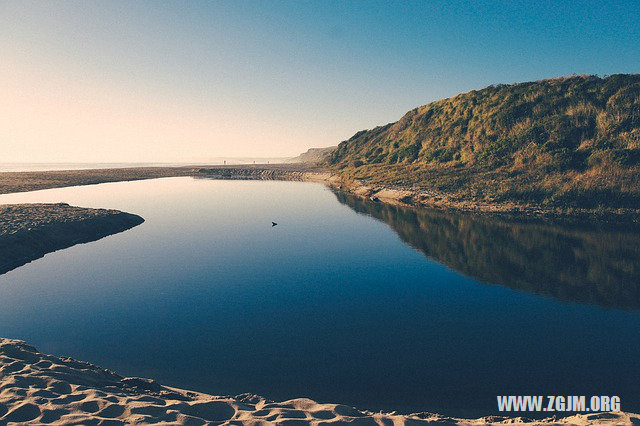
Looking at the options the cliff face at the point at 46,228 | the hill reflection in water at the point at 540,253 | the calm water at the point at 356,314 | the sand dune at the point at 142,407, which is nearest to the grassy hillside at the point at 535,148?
the hill reflection in water at the point at 540,253

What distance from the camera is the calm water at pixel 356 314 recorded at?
11523 millimetres

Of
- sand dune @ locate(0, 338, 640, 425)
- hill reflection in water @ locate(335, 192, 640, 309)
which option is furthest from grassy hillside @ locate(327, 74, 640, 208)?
sand dune @ locate(0, 338, 640, 425)

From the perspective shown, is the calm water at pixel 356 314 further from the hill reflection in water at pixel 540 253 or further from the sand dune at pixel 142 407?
the sand dune at pixel 142 407

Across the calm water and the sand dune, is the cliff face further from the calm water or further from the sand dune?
the sand dune

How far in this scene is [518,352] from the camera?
514 inches

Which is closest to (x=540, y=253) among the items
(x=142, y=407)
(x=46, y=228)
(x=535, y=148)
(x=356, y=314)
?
(x=356, y=314)

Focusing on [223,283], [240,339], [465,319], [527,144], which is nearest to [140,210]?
[223,283]

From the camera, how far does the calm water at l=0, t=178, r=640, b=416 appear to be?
11523 millimetres

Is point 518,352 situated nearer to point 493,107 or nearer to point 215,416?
point 215,416

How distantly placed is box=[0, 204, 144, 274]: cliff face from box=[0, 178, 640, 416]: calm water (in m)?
1.58

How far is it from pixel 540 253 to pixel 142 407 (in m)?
27.5

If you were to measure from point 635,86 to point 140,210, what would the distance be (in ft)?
255

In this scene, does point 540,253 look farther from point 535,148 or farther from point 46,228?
point 46,228

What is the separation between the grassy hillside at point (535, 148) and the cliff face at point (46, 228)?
1769 inches
